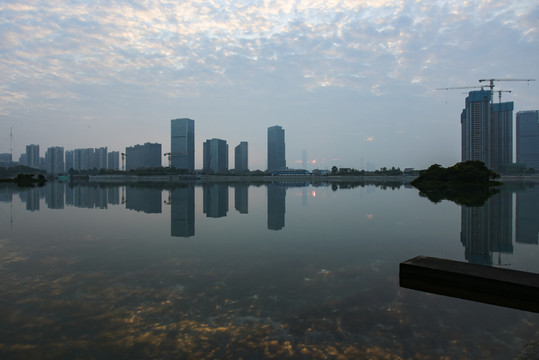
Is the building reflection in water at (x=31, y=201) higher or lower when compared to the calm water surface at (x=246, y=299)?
higher

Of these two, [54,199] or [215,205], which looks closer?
[215,205]

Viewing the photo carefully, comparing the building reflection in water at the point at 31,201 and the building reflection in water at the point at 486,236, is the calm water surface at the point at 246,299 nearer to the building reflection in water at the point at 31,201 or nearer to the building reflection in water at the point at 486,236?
the building reflection in water at the point at 486,236

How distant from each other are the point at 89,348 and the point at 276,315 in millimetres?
4223

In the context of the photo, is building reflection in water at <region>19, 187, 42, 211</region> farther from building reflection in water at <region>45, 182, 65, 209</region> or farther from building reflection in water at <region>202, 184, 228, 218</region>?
building reflection in water at <region>202, 184, 228, 218</region>

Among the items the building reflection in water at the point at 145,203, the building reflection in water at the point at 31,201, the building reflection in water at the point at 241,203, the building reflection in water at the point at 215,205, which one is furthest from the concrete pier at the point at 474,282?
the building reflection in water at the point at 31,201

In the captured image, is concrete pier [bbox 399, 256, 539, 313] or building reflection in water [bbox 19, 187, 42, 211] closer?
concrete pier [bbox 399, 256, 539, 313]

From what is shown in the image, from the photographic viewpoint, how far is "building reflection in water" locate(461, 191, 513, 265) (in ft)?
48.7

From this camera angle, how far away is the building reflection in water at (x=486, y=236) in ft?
48.7

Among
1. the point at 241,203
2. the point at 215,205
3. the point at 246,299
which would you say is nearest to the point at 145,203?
the point at 215,205

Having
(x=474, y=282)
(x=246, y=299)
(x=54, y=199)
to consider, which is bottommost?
(x=246, y=299)

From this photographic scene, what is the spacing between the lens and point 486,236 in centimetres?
1892

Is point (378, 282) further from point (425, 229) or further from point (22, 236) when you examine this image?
point (22, 236)

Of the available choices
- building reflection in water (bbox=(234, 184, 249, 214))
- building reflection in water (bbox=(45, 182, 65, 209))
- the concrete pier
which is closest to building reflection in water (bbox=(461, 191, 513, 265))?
the concrete pier

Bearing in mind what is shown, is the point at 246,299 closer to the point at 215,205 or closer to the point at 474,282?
the point at 474,282
